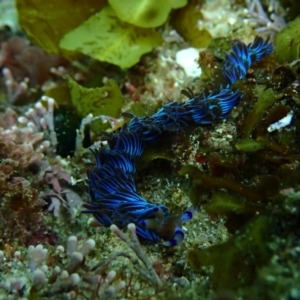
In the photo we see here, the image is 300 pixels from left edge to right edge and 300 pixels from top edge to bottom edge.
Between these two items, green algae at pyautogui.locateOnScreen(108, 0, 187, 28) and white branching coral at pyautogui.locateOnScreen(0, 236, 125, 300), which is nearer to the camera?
white branching coral at pyautogui.locateOnScreen(0, 236, 125, 300)

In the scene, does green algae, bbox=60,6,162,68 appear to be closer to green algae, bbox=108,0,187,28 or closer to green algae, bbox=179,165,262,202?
green algae, bbox=108,0,187,28

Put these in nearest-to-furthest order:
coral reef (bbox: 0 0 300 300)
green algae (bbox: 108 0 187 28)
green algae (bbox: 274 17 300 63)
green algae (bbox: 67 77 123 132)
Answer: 1. coral reef (bbox: 0 0 300 300)
2. green algae (bbox: 274 17 300 63)
3. green algae (bbox: 67 77 123 132)
4. green algae (bbox: 108 0 187 28)

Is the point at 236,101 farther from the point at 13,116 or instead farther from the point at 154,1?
the point at 13,116

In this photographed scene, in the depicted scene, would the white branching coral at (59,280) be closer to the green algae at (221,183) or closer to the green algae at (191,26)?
the green algae at (221,183)

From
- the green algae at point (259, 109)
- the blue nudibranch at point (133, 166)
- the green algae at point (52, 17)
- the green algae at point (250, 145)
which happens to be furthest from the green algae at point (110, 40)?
the green algae at point (250, 145)

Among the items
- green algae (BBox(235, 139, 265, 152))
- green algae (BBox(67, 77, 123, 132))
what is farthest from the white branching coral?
green algae (BBox(67, 77, 123, 132))

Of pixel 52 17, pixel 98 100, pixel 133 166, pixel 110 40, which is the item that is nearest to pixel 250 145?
pixel 133 166

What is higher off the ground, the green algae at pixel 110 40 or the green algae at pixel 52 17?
the green algae at pixel 52 17
